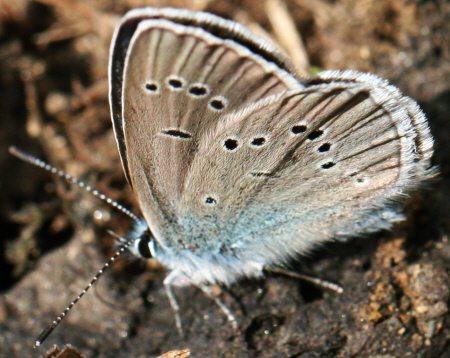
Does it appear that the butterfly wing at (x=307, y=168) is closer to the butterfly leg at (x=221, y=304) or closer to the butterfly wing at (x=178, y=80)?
the butterfly wing at (x=178, y=80)

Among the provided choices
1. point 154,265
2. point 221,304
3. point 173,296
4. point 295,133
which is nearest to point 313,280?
point 221,304

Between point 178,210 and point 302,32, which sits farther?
point 302,32

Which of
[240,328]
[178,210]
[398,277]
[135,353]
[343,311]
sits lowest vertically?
[135,353]

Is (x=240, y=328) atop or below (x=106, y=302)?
atop

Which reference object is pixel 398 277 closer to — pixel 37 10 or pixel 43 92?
pixel 43 92

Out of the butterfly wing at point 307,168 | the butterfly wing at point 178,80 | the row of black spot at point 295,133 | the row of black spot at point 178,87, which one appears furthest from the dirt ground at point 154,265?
the row of black spot at point 178,87

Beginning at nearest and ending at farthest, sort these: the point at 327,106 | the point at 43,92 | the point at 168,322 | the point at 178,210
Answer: the point at 327,106 → the point at 178,210 → the point at 168,322 → the point at 43,92

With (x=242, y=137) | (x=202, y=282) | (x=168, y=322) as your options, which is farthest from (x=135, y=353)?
(x=242, y=137)
